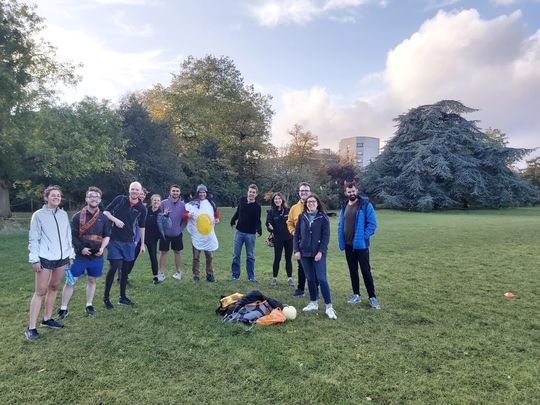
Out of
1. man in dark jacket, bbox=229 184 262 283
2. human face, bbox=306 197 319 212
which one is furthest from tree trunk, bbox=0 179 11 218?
human face, bbox=306 197 319 212

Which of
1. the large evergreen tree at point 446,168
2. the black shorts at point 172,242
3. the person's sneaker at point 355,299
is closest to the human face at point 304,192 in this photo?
the person's sneaker at point 355,299

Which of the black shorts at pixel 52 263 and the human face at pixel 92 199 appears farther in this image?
the human face at pixel 92 199

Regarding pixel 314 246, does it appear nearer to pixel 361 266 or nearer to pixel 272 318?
pixel 361 266

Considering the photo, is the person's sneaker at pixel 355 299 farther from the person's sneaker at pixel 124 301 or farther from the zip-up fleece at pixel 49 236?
the zip-up fleece at pixel 49 236

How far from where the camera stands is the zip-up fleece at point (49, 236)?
14.3 ft

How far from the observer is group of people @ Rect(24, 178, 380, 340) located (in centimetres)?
457

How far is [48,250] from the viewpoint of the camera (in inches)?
178

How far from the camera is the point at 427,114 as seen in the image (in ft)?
119

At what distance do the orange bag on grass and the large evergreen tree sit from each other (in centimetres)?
3114

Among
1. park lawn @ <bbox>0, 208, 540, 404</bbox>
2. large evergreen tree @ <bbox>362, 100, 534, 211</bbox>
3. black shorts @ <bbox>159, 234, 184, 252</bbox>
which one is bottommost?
park lawn @ <bbox>0, 208, 540, 404</bbox>

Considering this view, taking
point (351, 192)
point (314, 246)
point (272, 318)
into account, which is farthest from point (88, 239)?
point (351, 192)

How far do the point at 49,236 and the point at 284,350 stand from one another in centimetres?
309

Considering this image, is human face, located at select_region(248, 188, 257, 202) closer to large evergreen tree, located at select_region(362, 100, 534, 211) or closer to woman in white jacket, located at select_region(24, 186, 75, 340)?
woman in white jacket, located at select_region(24, 186, 75, 340)

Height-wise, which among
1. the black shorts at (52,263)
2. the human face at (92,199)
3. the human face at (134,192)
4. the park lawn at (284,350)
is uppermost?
the human face at (134,192)
